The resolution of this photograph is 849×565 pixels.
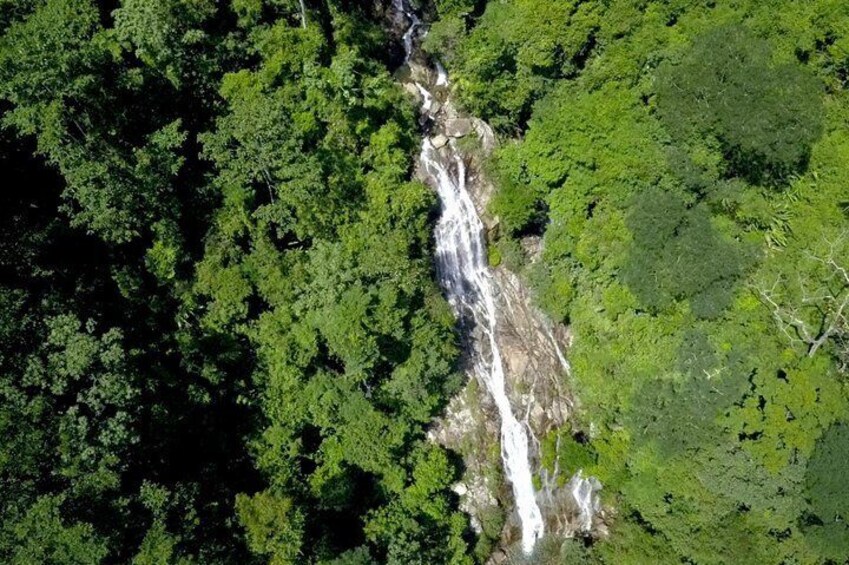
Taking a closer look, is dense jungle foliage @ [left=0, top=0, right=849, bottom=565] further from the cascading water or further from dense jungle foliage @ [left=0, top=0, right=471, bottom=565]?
the cascading water

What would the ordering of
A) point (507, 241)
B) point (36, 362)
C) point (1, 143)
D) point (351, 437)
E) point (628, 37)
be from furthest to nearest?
point (507, 241) < point (351, 437) < point (628, 37) < point (1, 143) < point (36, 362)

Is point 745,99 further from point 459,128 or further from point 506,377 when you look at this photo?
point 506,377

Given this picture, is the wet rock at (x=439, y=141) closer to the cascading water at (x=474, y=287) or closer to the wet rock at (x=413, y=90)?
the cascading water at (x=474, y=287)

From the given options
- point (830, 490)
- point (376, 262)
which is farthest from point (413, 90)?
point (830, 490)

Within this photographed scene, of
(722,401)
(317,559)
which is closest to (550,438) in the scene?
(722,401)

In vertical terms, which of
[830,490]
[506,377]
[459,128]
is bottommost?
[830,490]

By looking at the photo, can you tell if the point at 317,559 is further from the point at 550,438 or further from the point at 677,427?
the point at 677,427

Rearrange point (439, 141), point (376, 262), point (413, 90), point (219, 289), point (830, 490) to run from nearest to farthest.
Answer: point (830, 490), point (219, 289), point (376, 262), point (439, 141), point (413, 90)
